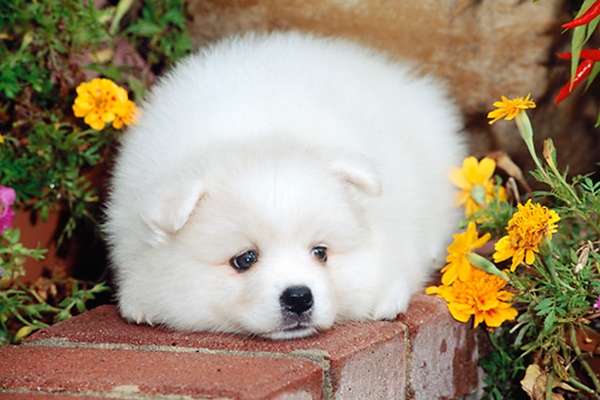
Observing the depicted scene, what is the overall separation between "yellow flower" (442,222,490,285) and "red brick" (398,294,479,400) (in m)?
0.14

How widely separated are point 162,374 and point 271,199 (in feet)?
2.08

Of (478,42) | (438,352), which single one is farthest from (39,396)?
(478,42)

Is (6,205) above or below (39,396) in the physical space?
below

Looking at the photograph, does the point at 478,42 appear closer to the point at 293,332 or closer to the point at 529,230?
the point at 529,230

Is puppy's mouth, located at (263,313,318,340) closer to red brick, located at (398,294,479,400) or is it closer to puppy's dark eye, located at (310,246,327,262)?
puppy's dark eye, located at (310,246,327,262)

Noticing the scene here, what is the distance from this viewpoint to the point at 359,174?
287cm

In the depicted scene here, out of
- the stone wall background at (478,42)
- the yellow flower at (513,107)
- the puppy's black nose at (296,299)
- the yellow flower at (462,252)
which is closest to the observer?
the puppy's black nose at (296,299)

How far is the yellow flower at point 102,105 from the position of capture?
3.64m

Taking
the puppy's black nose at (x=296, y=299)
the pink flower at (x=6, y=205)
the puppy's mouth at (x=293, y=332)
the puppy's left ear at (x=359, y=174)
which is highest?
the puppy's left ear at (x=359, y=174)

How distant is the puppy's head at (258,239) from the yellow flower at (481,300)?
0.45 m

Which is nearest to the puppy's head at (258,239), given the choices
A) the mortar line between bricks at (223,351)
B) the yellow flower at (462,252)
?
the mortar line between bricks at (223,351)

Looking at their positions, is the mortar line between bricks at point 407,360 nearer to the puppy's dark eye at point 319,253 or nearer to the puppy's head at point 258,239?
the puppy's head at point 258,239

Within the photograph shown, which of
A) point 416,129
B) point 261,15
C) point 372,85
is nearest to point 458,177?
point 416,129

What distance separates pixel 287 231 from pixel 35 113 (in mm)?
1670
